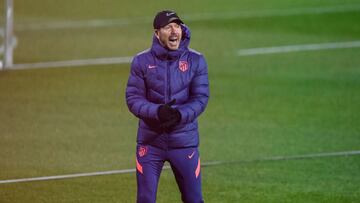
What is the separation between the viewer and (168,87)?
29.3 ft

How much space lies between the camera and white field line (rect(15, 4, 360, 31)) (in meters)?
24.7

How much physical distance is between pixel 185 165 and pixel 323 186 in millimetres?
3296

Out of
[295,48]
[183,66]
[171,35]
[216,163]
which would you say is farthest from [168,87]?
[295,48]

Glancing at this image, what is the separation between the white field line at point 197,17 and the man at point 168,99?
15709mm

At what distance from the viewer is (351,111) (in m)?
15.8

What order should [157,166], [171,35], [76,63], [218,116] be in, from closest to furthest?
[171,35]
[157,166]
[218,116]
[76,63]

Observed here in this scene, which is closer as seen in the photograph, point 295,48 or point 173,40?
point 173,40

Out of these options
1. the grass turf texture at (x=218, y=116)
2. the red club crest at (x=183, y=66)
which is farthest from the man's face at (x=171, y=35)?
the grass turf texture at (x=218, y=116)

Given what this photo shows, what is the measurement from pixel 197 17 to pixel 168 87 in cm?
1722

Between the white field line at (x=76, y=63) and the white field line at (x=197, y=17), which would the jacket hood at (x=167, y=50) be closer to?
the white field line at (x=76, y=63)

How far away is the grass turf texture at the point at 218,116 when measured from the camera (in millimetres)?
11859

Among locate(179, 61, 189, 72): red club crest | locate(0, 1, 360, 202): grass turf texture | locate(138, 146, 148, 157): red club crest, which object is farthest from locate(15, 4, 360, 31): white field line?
locate(179, 61, 189, 72): red club crest

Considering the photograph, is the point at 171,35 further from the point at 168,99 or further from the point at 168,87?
the point at 168,99

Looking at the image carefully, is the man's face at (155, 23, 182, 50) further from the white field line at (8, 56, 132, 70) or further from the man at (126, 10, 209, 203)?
the white field line at (8, 56, 132, 70)
